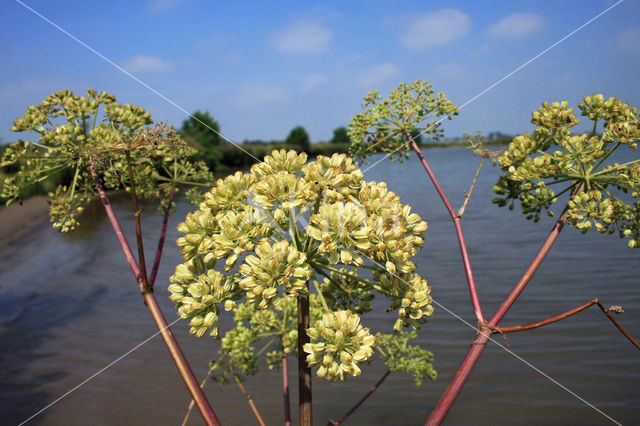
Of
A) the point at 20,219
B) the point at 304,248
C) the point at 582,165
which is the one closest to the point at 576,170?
the point at 582,165

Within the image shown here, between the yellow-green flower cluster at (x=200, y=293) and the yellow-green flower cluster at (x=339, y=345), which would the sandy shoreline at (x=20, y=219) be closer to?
the yellow-green flower cluster at (x=200, y=293)

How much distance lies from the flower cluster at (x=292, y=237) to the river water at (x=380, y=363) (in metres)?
3.72

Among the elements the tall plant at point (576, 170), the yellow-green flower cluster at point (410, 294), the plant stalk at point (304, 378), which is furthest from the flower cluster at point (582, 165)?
the plant stalk at point (304, 378)

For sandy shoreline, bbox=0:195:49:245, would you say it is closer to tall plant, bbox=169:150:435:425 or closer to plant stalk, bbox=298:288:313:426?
tall plant, bbox=169:150:435:425

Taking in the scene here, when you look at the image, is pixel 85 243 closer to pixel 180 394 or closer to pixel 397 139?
pixel 180 394

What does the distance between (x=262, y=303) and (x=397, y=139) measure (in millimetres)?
1861

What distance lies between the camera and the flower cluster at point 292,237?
1.40 m

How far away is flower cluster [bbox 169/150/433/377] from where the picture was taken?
140 cm

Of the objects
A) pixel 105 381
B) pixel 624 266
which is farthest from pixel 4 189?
pixel 624 266

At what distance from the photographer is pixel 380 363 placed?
737 cm

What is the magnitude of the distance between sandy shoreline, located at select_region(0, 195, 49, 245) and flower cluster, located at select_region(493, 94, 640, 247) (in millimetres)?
18200

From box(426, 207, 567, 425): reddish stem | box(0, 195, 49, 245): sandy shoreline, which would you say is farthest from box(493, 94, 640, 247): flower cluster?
box(0, 195, 49, 245): sandy shoreline

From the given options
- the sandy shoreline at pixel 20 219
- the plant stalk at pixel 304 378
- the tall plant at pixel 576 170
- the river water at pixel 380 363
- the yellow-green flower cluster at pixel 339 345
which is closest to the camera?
the yellow-green flower cluster at pixel 339 345

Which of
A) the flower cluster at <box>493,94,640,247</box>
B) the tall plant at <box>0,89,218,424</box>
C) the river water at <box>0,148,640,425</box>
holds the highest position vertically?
the tall plant at <box>0,89,218,424</box>
